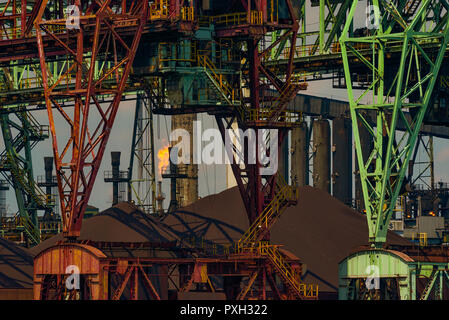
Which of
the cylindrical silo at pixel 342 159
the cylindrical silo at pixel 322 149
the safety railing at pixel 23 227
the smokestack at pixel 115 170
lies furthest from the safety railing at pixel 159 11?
the cylindrical silo at pixel 342 159

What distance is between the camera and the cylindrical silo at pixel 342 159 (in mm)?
109875

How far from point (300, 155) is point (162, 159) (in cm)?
1214

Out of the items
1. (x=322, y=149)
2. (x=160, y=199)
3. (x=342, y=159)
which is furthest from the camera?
(x=342, y=159)

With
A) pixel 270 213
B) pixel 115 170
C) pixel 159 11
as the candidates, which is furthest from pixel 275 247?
pixel 115 170

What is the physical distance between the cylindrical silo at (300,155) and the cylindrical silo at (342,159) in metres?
2.43

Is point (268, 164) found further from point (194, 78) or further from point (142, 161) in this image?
point (142, 161)

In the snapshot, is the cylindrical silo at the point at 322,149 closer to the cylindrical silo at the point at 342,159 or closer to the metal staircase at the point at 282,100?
the cylindrical silo at the point at 342,159

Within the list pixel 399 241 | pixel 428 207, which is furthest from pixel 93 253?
pixel 428 207

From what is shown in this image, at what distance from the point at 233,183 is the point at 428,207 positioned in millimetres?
17131

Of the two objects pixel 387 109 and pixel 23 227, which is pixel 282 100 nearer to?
pixel 387 109

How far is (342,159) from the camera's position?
110 meters

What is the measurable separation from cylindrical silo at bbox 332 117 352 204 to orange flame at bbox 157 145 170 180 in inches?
551

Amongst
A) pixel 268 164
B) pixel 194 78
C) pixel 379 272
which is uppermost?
pixel 194 78

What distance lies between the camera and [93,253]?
2434 inches
